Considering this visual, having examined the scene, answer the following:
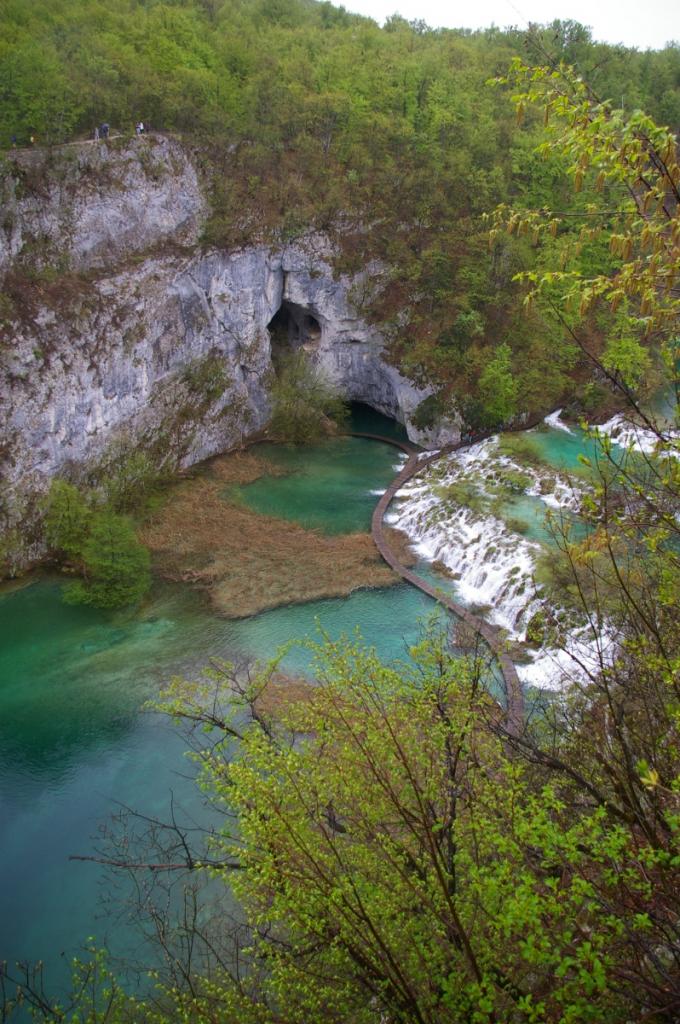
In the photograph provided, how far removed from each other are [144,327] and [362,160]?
15276 millimetres

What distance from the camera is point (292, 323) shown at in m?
37.0

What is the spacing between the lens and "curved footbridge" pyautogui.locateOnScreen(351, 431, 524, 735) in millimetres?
16453

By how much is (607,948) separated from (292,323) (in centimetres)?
3441

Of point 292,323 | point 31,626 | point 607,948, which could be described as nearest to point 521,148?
point 292,323

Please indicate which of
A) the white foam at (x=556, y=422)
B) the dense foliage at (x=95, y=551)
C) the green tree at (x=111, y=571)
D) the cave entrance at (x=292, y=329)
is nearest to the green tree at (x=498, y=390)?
the white foam at (x=556, y=422)

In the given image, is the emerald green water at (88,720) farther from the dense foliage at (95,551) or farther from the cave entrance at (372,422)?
the cave entrance at (372,422)

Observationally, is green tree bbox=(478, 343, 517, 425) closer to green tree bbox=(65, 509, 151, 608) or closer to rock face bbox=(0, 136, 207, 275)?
rock face bbox=(0, 136, 207, 275)

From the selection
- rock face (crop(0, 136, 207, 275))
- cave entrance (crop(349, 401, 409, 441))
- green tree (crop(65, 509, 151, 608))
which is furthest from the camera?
cave entrance (crop(349, 401, 409, 441))

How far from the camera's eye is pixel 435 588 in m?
21.7

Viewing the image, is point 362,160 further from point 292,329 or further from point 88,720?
point 88,720

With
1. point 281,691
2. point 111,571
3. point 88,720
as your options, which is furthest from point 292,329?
point 88,720

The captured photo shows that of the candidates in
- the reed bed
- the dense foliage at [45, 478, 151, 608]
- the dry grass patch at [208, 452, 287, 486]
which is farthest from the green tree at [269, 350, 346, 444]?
the dense foliage at [45, 478, 151, 608]

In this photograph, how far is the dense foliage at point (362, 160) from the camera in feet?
97.5

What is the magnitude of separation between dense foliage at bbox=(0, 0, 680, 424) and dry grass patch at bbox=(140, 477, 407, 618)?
11.0 metres
